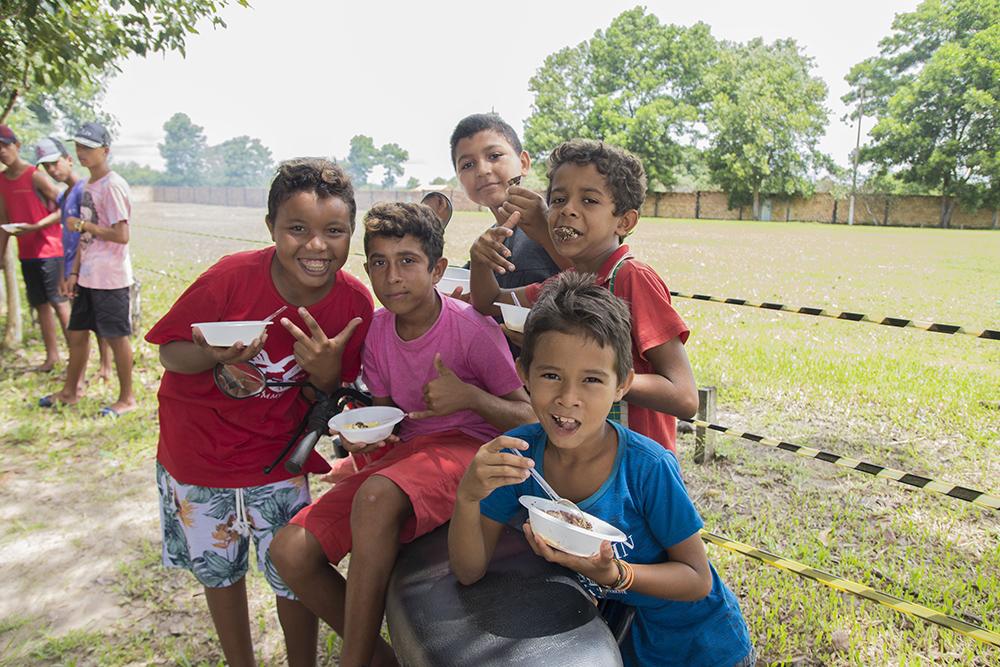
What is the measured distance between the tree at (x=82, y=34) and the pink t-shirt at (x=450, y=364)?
387cm

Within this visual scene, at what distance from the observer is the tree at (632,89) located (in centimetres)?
4369

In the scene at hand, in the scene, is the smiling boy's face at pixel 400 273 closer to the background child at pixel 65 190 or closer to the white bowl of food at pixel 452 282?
the white bowl of food at pixel 452 282

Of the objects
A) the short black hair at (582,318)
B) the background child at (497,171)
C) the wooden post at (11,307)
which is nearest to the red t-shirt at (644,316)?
the short black hair at (582,318)

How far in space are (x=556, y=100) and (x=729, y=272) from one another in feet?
119

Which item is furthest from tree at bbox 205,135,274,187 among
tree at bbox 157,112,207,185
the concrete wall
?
the concrete wall

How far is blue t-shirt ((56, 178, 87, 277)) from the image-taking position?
4.93 m

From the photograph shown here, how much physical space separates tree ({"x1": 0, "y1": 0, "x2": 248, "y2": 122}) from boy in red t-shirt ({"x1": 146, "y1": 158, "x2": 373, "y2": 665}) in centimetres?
348

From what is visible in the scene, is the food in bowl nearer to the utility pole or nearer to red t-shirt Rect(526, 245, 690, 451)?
red t-shirt Rect(526, 245, 690, 451)

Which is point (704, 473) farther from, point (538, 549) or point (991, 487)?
point (538, 549)

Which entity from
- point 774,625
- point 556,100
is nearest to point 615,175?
point 774,625

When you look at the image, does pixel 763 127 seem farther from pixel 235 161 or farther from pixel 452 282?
pixel 235 161

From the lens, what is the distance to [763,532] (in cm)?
327

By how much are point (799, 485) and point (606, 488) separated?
2.88 meters

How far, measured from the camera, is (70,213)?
4973 mm
